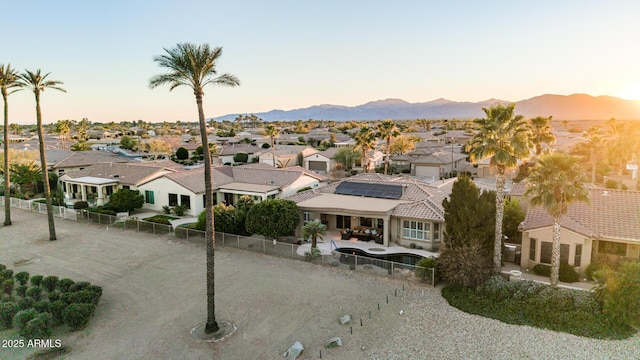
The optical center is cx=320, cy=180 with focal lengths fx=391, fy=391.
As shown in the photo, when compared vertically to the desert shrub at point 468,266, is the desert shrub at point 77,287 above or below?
below

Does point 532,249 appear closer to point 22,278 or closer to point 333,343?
point 333,343

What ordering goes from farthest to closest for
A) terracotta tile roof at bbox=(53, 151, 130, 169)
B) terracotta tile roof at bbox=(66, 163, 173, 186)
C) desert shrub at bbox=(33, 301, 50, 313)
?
1. terracotta tile roof at bbox=(53, 151, 130, 169)
2. terracotta tile roof at bbox=(66, 163, 173, 186)
3. desert shrub at bbox=(33, 301, 50, 313)

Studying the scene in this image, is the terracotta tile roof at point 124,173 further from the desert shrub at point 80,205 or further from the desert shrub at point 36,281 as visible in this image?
the desert shrub at point 36,281

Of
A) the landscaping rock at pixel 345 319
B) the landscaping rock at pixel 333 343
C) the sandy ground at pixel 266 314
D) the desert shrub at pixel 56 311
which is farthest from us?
the desert shrub at pixel 56 311

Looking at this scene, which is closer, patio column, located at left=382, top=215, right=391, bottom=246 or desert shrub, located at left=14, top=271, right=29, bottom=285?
desert shrub, located at left=14, top=271, right=29, bottom=285

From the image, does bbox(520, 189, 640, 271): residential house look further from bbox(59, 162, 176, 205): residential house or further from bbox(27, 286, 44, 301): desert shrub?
bbox(59, 162, 176, 205): residential house

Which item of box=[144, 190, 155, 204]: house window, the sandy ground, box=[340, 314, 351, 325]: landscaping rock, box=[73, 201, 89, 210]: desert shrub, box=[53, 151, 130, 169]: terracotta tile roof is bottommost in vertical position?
the sandy ground

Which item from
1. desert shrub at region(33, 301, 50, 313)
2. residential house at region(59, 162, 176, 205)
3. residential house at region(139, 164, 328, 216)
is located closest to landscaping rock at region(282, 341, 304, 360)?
desert shrub at region(33, 301, 50, 313)

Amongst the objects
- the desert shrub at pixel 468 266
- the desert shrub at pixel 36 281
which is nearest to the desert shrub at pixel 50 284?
the desert shrub at pixel 36 281
